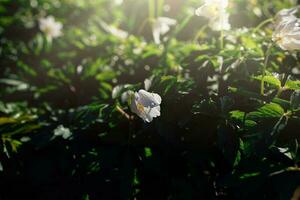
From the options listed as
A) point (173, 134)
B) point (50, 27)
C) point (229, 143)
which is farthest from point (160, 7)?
point (229, 143)

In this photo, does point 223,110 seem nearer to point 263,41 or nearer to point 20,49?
point 263,41

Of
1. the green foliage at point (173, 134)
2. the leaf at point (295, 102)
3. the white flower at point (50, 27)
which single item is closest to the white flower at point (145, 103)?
the green foliage at point (173, 134)

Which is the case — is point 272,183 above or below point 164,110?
below

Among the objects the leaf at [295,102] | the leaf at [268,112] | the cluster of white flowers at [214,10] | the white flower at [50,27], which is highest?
the cluster of white flowers at [214,10]

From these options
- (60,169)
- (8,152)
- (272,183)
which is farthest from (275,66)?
(8,152)

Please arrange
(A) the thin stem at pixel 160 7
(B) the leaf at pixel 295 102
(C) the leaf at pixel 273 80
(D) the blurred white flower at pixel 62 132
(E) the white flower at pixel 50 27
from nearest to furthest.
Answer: (B) the leaf at pixel 295 102 < (C) the leaf at pixel 273 80 < (D) the blurred white flower at pixel 62 132 < (E) the white flower at pixel 50 27 < (A) the thin stem at pixel 160 7

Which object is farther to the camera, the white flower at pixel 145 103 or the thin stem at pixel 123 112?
the thin stem at pixel 123 112

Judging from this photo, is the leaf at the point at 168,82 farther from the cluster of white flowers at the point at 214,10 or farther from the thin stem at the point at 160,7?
the thin stem at the point at 160,7

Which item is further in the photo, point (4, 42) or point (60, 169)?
point (4, 42)

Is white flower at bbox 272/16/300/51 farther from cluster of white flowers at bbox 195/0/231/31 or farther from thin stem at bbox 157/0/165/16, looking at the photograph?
thin stem at bbox 157/0/165/16
